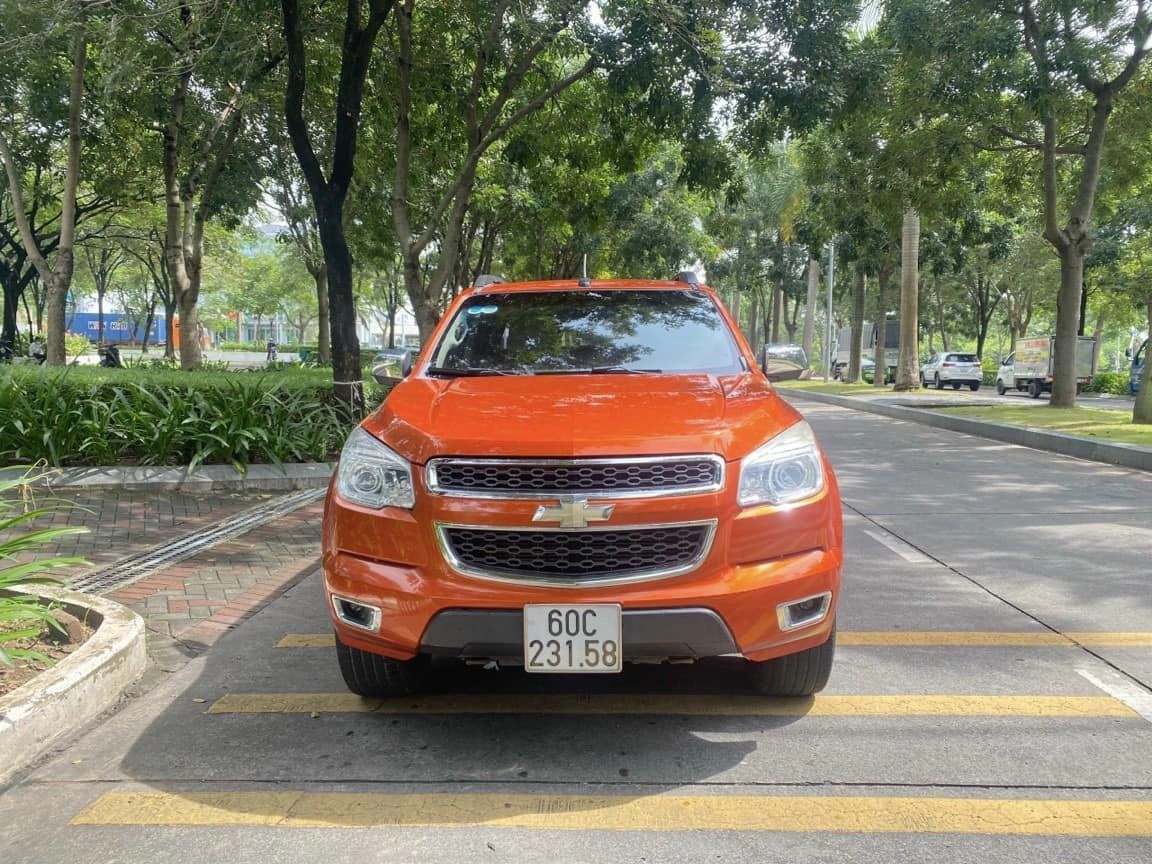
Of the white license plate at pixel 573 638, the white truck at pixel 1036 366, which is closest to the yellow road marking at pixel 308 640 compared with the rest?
the white license plate at pixel 573 638

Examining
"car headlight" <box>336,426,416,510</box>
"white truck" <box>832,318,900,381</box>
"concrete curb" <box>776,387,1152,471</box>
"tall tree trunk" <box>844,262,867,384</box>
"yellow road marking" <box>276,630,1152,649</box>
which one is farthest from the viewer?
"white truck" <box>832,318,900,381</box>

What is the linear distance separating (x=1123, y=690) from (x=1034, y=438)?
34.8ft

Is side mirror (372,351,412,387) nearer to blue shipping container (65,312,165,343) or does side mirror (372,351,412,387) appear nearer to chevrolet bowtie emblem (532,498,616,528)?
chevrolet bowtie emblem (532,498,616,528)

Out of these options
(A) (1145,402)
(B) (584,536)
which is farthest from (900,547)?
(A) (1145,402)

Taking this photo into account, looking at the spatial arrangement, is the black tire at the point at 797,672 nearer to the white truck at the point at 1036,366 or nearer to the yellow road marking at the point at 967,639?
the yellow road marking at the point at 967,639

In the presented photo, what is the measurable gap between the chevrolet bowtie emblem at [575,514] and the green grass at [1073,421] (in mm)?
10935

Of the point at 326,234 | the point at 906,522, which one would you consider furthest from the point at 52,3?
the point at 906,522

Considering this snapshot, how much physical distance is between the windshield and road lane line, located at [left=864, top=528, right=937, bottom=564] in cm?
253

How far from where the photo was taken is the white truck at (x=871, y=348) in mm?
38062

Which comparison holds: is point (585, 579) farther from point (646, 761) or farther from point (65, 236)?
point (65, 236)

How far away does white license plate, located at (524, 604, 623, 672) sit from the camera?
9.64ft

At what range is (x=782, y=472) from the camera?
10.5ft

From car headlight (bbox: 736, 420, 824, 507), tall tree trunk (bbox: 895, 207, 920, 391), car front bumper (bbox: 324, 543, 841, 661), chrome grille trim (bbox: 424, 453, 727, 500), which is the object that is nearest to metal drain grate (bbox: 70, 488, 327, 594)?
car front bumper (bbox: 324, 543, 841, 661)

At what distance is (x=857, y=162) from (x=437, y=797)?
758 inches
